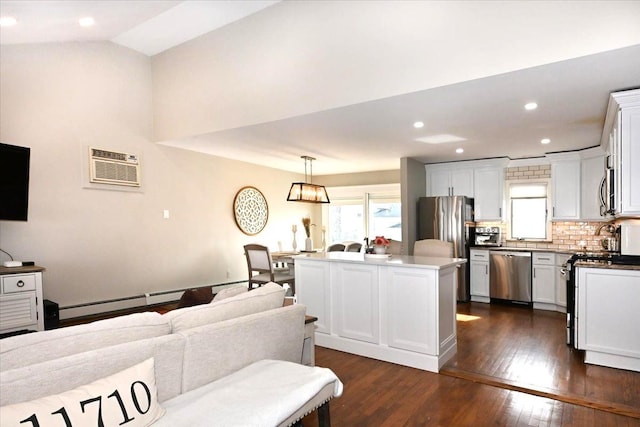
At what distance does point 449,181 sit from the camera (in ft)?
21.7

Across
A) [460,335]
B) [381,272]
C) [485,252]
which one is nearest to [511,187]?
[485,252]

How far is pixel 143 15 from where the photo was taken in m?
4.06

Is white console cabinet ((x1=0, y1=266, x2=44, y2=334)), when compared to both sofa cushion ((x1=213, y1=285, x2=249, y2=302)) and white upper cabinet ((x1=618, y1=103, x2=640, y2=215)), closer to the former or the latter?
sofa cushion ((x1=213, y1=285, x2=249, y2=302))

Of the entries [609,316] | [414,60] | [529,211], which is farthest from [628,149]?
[529,211]

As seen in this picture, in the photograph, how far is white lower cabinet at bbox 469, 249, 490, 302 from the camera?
19.7 feet

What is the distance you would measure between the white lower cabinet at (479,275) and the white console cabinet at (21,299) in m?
5.72

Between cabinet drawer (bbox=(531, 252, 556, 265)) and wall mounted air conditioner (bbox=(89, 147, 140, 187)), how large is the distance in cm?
577

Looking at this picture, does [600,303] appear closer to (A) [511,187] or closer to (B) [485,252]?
(B) [485,252]

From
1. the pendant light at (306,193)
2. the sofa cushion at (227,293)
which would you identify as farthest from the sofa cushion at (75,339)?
the pendant light at (306,193)

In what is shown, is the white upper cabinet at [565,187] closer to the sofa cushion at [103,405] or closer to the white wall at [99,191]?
the white wall at [99,191]

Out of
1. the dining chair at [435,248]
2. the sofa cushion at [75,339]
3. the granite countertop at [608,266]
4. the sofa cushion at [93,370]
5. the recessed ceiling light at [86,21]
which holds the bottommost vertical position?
the sofa cushion at [93,370]

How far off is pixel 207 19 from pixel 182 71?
895 mm

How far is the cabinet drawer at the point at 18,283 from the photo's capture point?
3486 mm

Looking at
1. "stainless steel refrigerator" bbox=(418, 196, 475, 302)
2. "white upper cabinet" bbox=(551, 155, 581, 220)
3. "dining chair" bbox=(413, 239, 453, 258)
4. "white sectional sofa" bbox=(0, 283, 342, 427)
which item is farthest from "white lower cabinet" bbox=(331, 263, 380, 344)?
"white upper cabinet" bbox=(551, 155, 581, 220)
